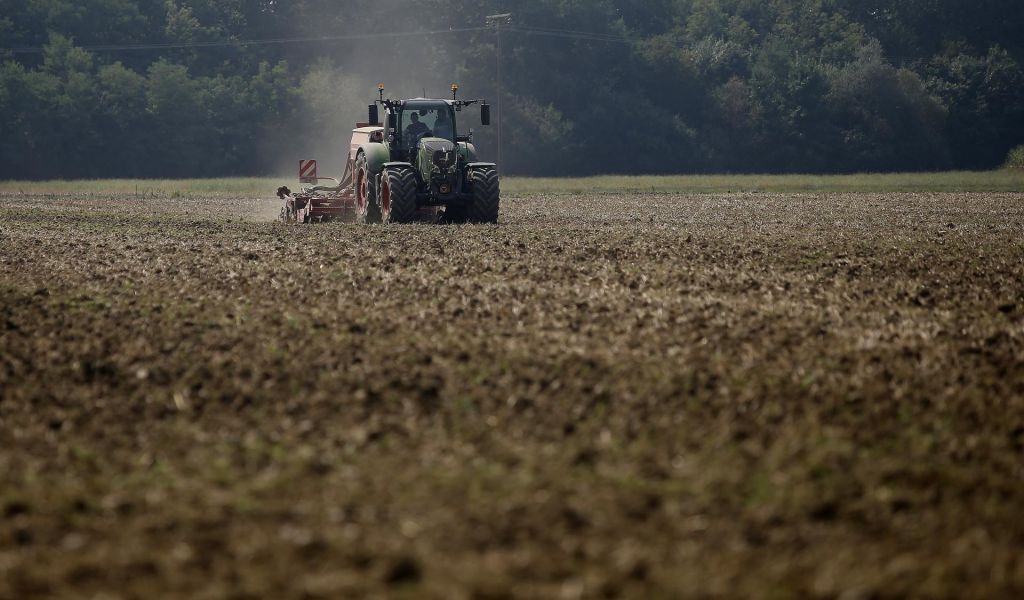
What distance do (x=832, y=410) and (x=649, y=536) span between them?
9.88ft

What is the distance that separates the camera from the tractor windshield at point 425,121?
27.0 meters

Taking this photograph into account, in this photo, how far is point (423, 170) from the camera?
85.9 ft

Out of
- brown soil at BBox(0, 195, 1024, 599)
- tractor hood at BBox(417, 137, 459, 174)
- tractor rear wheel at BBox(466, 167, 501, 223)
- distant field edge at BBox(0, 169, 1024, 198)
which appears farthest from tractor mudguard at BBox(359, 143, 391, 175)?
distant field edge at BBox(0, 169, 1024, 198)

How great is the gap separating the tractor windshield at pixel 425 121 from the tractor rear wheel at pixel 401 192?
1.43 m

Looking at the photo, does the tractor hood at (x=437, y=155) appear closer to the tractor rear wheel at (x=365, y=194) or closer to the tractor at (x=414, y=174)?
the tractor at (x=414, y=174)

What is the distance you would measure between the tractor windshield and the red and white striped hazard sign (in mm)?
5662

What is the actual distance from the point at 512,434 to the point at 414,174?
61.2 feet

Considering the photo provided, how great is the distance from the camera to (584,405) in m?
8.59

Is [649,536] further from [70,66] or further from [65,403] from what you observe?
[70,66]

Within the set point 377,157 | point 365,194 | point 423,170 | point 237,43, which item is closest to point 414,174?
point 423,170

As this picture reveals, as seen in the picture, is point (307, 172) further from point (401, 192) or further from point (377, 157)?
point (401, 192)

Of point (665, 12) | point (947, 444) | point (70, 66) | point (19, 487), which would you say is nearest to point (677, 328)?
point (947, 444)

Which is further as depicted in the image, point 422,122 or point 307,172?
point 307,172

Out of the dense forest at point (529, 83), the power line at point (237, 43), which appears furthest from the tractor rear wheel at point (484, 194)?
the power line at point (237, 43)
